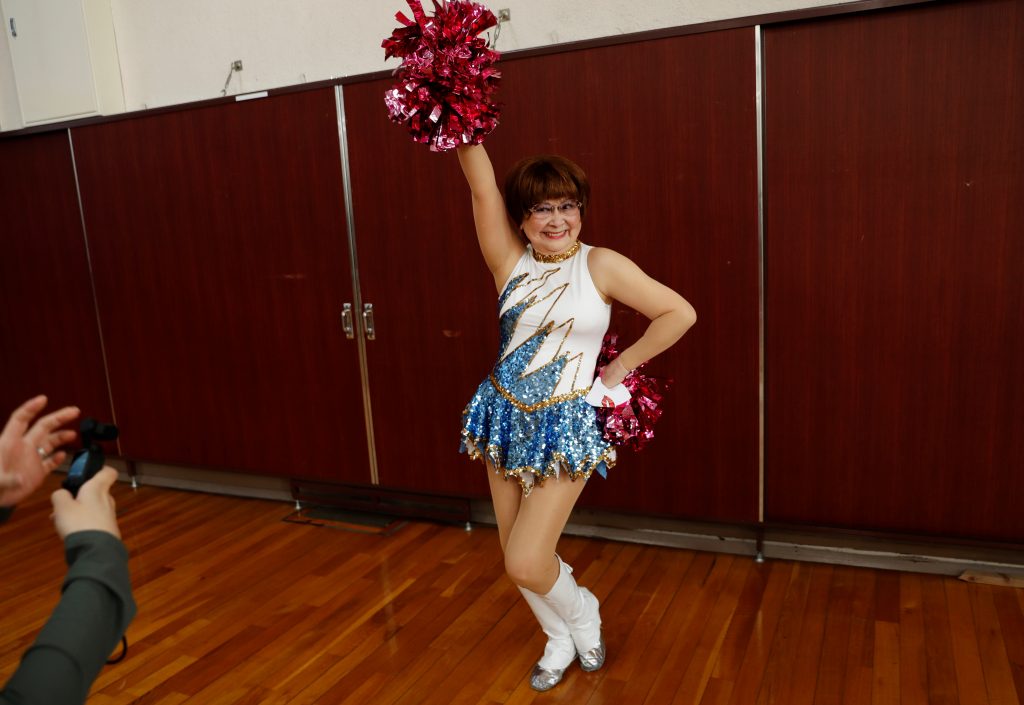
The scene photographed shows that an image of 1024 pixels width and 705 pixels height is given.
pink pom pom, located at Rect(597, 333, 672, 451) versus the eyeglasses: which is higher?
the eyeglasses

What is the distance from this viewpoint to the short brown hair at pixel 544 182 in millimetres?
2184

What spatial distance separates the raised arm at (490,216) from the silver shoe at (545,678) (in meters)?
1.11

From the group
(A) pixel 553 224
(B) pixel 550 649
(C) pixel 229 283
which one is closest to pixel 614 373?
(A) pixel 553 224

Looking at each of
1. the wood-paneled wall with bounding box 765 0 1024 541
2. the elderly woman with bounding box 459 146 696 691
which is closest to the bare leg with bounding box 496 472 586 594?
the elderly woman with bounding box 459 146 696 691

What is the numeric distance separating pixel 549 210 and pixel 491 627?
4.63 ft

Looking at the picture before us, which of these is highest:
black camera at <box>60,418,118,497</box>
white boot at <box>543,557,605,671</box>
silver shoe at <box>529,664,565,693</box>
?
black camera at <box>60,418,118,497</box>

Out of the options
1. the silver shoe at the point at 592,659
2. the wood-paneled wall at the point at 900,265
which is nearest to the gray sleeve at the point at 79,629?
the silver shoe at the point at 592,659

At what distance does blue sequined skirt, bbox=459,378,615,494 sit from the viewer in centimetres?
223

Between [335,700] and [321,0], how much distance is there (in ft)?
9.54

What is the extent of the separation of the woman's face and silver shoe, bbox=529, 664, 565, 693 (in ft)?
3.94

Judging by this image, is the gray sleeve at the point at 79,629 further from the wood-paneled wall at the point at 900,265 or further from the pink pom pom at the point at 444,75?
the wood-paneled wall at the point at 900,265

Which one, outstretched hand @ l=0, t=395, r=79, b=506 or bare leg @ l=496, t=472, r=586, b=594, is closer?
outstretched hand @ l=0, t=395, r=79, b=506

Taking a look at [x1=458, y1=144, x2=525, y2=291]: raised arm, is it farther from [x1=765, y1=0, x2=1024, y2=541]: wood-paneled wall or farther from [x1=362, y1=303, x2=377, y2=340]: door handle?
[x1=362, y1=303, x2=377, y2=340]: door handle

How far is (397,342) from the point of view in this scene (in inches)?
143
